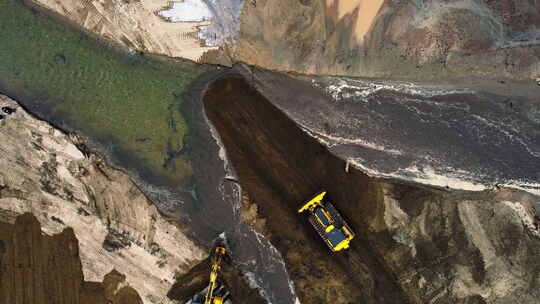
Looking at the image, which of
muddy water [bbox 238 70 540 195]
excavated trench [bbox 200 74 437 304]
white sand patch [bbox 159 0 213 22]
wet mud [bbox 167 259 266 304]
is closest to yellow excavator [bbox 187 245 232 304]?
wet mud [bbox 167 259 266 304]

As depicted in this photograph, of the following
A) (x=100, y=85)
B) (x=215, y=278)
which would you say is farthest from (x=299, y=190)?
(x=100, y=85)

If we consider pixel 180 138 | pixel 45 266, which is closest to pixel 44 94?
pixel 180 138

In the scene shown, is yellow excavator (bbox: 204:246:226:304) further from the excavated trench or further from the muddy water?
the muddy water

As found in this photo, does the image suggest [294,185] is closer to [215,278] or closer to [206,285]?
[215,278]

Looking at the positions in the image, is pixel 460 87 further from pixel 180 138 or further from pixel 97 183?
pixel 97 183

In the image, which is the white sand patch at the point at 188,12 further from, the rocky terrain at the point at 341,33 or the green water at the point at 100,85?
the green water at the point at 100,85

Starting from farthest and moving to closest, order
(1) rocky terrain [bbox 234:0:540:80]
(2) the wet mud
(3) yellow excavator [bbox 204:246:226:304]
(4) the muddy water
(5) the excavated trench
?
(2) the wet mud → (5) the excavated trench → (3) yellow excavator [bbox 204:246:226:304] → (4) the muddy water → (1) rocky terrain [bbox 234:0:540:80]

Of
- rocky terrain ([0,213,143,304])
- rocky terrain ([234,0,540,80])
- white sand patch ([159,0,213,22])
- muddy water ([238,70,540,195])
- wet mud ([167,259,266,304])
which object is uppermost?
white sand patch ([159,0,213,22])
